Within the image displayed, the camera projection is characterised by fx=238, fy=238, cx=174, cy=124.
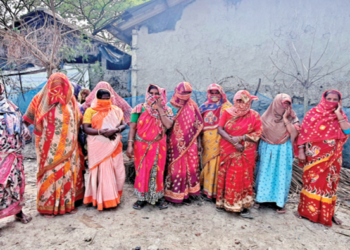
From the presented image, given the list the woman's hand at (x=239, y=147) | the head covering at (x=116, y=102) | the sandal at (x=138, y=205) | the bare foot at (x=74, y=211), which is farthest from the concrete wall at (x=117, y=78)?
the woman's hand at (x=239, y=147)

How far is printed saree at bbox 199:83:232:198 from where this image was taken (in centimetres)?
377

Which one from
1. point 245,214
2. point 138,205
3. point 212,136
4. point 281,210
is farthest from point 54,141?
point 281,210

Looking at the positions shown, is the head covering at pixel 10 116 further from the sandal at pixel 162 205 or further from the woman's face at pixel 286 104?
the woman's face at pixel 286 104

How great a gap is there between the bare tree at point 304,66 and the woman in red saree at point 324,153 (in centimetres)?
265

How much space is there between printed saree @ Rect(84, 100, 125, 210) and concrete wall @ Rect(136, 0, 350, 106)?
3436 mm

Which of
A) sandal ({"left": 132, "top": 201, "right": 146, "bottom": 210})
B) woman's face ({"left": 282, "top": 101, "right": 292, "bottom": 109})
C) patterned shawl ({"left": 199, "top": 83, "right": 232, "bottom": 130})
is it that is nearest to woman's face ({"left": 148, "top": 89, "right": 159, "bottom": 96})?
patterned shawl ({"left": 199, "top": 83, "right": 232, "bottom": 130})

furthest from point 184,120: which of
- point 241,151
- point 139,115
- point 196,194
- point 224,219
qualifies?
point 224,219

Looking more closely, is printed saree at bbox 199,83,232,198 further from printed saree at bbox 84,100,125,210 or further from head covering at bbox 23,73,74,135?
head covering at bbox 23,73,74,135

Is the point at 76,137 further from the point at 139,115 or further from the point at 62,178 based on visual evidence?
the point at 139,115

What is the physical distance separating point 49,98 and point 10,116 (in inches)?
18.6

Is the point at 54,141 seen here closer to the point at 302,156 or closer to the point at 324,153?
the point at 302,156

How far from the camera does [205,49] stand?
20.8ft

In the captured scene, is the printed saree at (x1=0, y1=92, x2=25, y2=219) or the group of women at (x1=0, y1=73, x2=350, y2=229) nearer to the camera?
the printed saree at (x1=0, y1=92, x2=25, y2=219)

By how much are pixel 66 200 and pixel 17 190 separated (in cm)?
60
